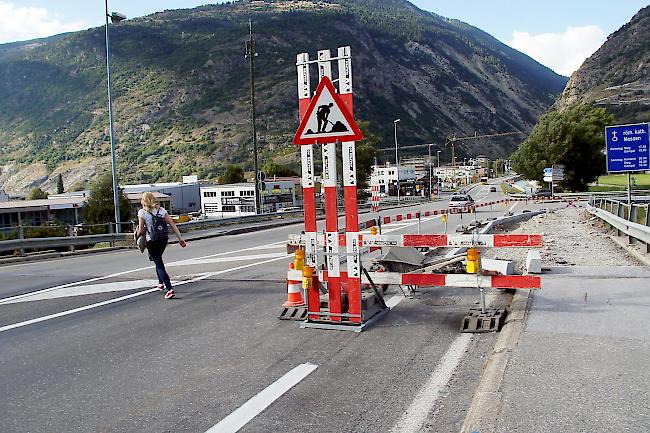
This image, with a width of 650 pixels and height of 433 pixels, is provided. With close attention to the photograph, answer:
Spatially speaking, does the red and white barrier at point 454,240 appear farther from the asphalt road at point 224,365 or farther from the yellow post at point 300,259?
the asphalt road at point 224,365

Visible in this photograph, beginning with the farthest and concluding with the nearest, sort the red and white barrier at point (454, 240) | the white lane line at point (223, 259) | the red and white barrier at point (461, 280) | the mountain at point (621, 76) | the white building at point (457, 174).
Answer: the white building at point (457, 174) < the mountain at point (621, 76) < the white lane line at point (223, 259) < the red and white barrier at point (454, 240) < the red and white barrier at point (461, 280)

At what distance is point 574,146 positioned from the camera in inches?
2598

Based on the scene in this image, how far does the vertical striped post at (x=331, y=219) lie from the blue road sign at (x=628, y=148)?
39.1ft

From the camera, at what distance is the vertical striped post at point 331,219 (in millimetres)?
7297

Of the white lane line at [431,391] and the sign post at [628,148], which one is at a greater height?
the sign post at [628,148]

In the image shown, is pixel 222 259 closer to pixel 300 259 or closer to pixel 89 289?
pixel 89 289

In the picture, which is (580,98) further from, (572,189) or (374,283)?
(374,283)

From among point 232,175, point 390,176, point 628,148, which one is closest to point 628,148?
point 628,148

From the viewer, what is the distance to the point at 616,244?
49.6 ft

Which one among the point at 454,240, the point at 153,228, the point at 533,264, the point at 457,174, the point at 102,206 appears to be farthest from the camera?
the point at 457,174

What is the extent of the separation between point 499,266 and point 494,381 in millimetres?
3306

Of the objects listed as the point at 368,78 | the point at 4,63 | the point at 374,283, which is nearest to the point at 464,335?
the point at 374,283

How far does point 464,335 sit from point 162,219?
5436 millimetres

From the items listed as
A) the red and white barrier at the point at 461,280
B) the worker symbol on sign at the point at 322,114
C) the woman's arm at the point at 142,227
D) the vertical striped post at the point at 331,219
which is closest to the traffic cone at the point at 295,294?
the red and white barrier at the point at 461,280
